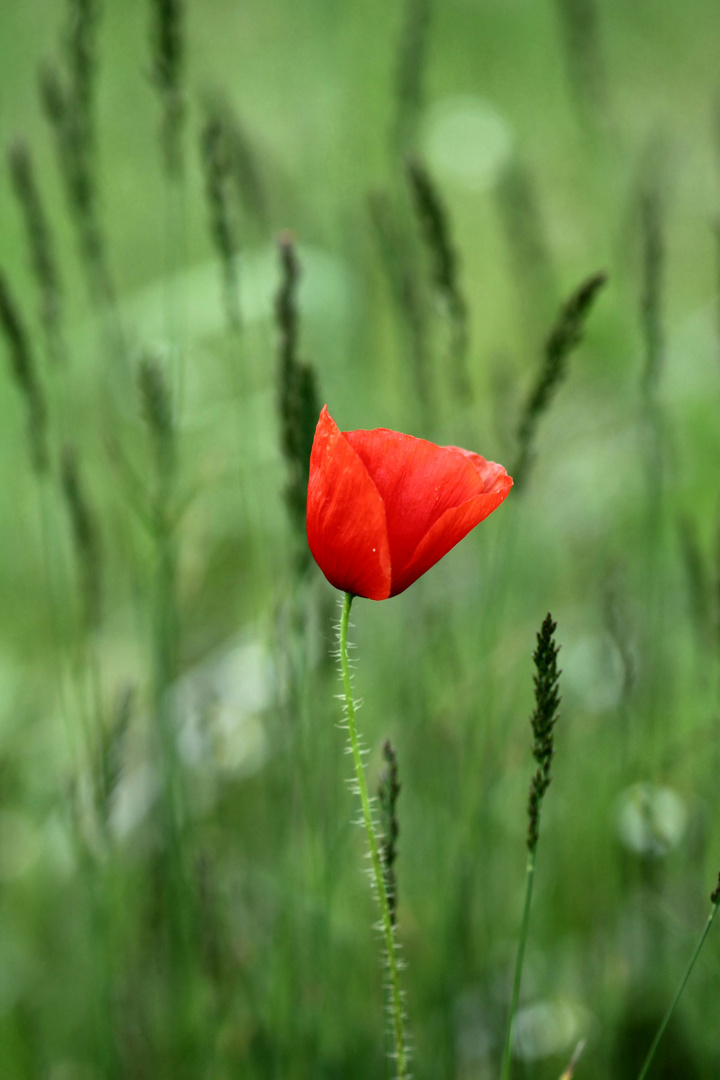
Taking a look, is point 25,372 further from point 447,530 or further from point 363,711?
point 363,711

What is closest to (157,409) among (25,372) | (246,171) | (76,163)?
(25,372)

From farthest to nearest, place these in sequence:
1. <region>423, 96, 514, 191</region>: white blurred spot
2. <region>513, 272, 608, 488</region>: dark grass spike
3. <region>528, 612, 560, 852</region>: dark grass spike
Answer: <region>423, 96, 514, 191</region>: white blurred spot → <region>513, 272, 608, 488</region>: dark grass spike → <region>528, 612, 560, 852</region>: dark grass spike

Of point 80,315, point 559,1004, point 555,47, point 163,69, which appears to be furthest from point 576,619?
point 555,47

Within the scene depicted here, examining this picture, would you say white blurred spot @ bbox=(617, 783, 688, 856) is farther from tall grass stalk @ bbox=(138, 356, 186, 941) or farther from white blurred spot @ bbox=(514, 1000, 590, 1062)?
tall grass stalk @ bbox=(138, 356, 186, 941)

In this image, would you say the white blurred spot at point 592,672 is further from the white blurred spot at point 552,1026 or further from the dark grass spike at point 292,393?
the dark grass spike at point 292,393

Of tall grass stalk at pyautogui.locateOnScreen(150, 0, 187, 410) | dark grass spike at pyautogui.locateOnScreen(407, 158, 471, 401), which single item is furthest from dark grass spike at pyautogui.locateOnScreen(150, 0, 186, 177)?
dark grass spike at pyautogui.locateOnScreen(407, 158, 471, 401)
